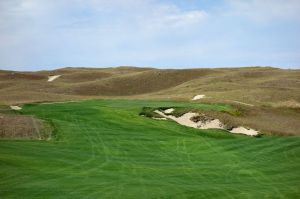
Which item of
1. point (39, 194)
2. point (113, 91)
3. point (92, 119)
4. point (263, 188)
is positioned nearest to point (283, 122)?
point (92, 119)

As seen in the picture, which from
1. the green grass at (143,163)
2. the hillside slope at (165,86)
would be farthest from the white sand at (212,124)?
the hillside slope at (165,86)

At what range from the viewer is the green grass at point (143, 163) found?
20656mm

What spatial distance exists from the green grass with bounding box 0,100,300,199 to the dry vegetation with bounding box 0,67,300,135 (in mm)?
9822

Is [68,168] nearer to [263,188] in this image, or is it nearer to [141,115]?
[263,188]

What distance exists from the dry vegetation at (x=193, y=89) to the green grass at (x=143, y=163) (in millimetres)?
9822

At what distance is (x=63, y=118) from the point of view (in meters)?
42.4

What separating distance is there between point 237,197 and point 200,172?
5.40m

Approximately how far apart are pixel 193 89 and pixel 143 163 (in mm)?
47202

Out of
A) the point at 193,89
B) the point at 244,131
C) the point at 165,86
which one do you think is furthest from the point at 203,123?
the point at 165,86

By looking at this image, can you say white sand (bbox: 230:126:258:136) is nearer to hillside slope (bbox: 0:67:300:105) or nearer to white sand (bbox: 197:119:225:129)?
white sand (bbox: 197:119:225:129)

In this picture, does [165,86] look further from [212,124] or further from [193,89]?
[212,124]

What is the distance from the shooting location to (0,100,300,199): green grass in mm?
20656

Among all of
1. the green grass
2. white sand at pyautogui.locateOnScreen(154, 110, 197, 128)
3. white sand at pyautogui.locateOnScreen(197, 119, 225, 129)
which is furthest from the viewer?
white sand at pyautogui.locateOnScreen(154, 110, 197, 128)

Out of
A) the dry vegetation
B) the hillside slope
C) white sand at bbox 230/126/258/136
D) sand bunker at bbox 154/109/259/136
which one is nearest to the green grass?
white sand at bbox 230/126/258/136
